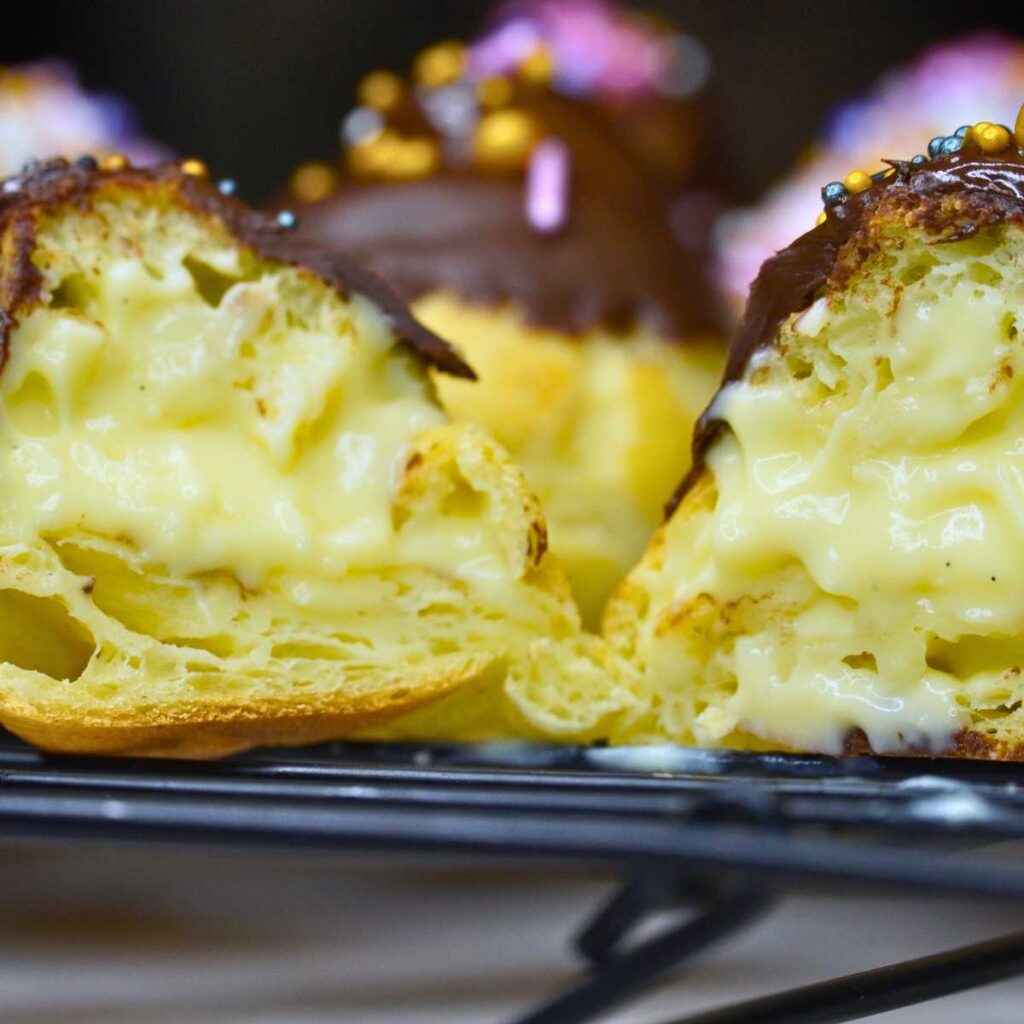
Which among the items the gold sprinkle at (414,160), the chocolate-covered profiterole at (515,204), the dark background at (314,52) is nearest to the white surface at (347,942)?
the chocolate-covered profiterole at (515,204)

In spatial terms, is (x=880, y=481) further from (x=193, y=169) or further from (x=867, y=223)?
(x=193, y=169)

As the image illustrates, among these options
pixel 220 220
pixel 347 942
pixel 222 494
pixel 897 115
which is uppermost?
pixel 897 115

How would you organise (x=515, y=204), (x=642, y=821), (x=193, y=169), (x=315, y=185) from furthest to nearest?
(x=315, y=185) < (x=515, y=204) < (x=193, y=169) < (x=642, y=821)

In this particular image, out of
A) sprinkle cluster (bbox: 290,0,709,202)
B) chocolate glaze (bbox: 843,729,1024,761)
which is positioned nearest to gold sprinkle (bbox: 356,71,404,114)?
sprinkle cluster (bbox: 290,0,709,202)

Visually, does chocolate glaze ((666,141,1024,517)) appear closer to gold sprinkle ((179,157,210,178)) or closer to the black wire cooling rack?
the black wire cooling rack

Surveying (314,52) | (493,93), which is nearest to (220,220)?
(493,93)
